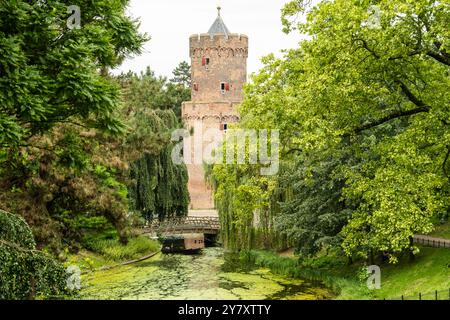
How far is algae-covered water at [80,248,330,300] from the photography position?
1997 cm

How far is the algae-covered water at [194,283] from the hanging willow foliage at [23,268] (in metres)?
7.53

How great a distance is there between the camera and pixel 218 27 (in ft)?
171

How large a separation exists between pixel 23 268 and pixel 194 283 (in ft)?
46.1

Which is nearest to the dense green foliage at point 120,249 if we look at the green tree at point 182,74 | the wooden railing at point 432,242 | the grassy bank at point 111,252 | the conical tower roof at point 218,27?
the grassy bank at point 111,252

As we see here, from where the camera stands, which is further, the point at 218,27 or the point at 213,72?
the point at 218,27

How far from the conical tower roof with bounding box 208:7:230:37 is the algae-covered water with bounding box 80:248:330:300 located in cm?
2777

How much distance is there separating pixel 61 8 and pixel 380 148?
344 inches

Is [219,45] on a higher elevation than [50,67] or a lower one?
higher

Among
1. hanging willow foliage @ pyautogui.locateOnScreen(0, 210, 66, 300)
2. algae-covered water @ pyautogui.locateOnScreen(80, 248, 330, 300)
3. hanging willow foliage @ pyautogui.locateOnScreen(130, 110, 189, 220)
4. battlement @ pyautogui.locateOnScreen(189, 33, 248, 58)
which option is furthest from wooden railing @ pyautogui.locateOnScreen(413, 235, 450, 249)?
battlement @ pyautogui.locateOnScreen(189, 33, 248, 58)

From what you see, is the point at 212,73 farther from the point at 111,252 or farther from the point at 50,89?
the point at 50,89

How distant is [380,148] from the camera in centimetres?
1448

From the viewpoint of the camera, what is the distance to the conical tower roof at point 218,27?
2023 inches

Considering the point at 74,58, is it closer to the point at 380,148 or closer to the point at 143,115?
the point at 380,148

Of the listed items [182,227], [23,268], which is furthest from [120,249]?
[23,268]
